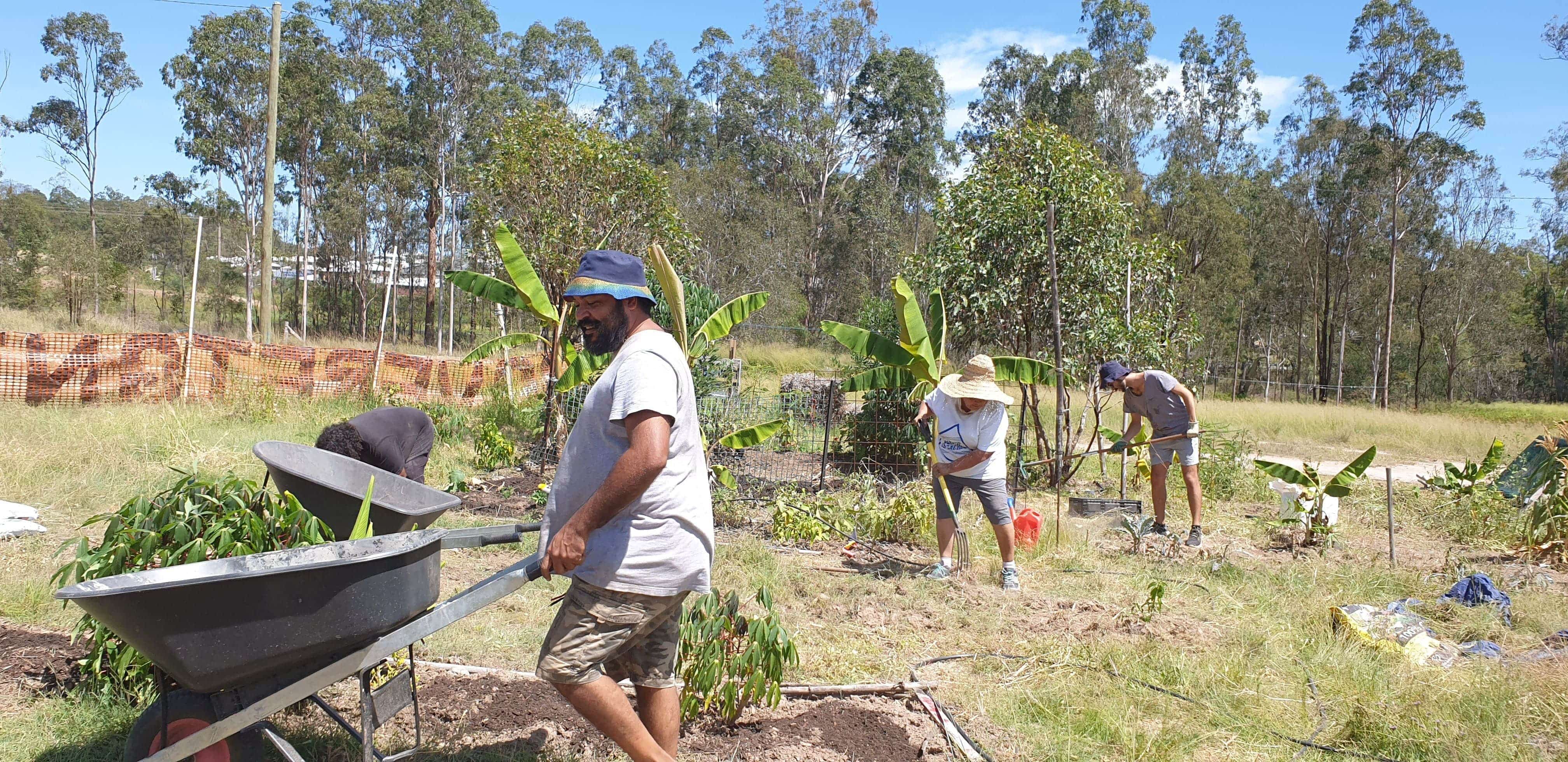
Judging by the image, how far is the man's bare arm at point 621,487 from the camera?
94.9 inches

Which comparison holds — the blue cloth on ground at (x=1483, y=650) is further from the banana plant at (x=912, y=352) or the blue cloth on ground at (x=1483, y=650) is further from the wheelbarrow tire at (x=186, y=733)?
the wheelbarrow tire at (x=186, y=733)

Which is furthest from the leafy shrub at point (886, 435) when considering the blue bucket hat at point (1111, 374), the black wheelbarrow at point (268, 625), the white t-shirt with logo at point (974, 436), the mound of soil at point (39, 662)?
the black wheelbarrow at point (268, 625)

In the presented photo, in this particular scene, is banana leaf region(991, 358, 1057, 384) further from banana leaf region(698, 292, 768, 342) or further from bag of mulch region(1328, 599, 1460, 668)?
bag of mulch region(1328, 599, 1460, 668)

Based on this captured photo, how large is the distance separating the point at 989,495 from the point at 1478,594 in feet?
9.65

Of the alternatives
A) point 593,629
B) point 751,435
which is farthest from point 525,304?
point 593,629

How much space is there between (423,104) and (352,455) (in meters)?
33.7

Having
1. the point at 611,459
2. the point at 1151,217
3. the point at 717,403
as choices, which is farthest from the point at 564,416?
the point at 1151,217

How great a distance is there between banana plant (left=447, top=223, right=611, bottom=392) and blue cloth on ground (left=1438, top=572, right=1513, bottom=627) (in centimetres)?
658

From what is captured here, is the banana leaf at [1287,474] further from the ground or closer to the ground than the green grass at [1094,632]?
further from the ground

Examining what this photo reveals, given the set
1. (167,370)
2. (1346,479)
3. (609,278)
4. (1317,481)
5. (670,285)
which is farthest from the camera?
(167,370)

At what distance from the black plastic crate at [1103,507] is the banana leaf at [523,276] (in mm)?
5377

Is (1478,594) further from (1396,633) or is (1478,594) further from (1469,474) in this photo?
(1469,474)

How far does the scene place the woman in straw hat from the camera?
18.0 feet

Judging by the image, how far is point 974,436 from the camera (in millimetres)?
5484
